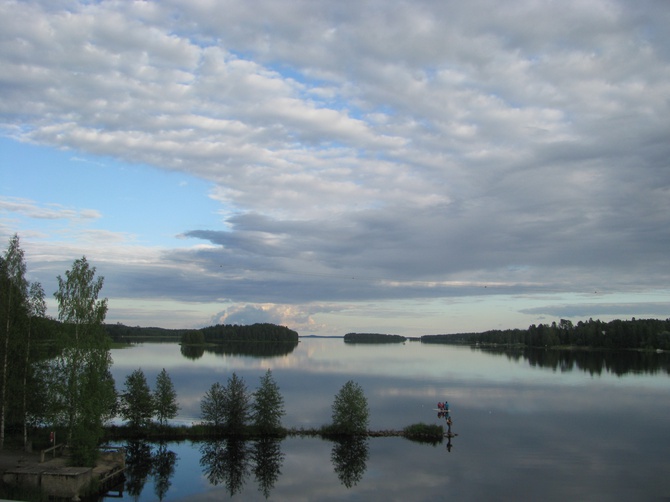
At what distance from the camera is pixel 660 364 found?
137250 mm

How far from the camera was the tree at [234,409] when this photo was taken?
1893 inches

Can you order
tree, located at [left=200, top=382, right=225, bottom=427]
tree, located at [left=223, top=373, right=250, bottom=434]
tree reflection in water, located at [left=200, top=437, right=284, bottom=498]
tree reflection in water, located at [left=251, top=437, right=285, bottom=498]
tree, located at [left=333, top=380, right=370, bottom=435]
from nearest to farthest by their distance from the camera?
1. tree reflection in water, located at [left=251, top=437, right=285, bottom=498]
2. tree reflection in water, located at [left=200, top=437, right=284, bottom=498]
3. tree, located at [left=223, top=373, right=250, bottom=434]
4. tree, located at [left=200, top=382, right=225, bottom=427]
5. tree, located at [left=333, top=380, right=370, bottom=435]

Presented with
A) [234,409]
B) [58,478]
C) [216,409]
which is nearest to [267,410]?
[234,409]

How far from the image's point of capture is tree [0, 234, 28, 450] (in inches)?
1330

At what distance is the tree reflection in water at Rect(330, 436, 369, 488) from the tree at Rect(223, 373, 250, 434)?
8814 millimetres

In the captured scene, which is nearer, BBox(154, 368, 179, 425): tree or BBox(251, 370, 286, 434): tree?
BBox(154, 368, 179, 425): tree

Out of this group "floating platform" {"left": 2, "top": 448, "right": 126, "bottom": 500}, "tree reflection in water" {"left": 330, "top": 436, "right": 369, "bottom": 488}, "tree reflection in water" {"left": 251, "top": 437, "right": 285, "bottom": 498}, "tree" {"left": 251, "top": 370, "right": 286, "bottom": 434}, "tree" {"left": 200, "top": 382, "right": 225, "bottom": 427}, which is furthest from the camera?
"tree" {"left": 251, "top": 370, "right": 286, "bottom": 434}

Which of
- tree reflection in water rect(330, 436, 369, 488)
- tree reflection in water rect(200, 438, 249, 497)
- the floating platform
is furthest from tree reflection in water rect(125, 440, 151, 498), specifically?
tree reflection in water rect(330, 436, 369, 488)

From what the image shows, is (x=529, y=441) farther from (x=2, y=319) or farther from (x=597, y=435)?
(x=2, y=319)

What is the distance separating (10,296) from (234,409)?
21.9m

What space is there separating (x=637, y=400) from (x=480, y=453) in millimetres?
43603

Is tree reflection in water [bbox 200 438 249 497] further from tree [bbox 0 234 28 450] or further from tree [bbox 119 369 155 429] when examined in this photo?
tree [bbox 0 234 28 450]

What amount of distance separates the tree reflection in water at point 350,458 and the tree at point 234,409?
881 centimetres

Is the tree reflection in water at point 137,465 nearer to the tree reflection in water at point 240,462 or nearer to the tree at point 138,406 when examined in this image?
the tree at point 138,406
